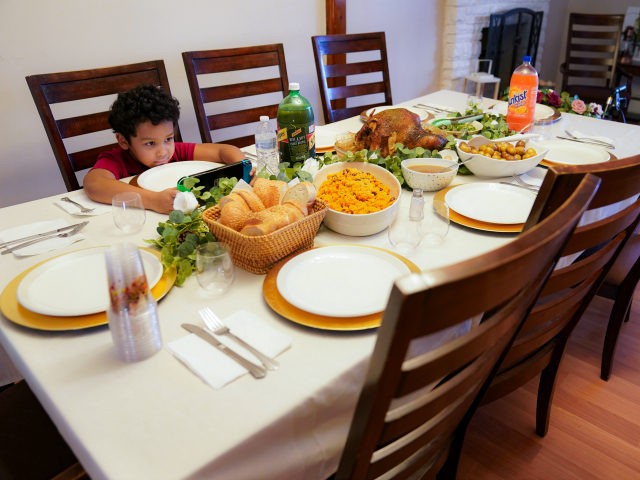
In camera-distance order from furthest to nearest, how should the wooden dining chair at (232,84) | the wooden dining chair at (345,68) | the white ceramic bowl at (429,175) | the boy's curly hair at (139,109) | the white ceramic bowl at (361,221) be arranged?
the wooden dining chair at (345,68), the wooden dining chair at (232,84), the boy's curly hair at (139,109), the white ceramic bowl at (429,175), the white ceramic bowl at (361,221)

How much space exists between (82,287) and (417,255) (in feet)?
2.06

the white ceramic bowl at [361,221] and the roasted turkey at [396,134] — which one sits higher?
the roasted turkey at [396,134]

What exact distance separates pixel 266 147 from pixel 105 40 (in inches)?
52.0

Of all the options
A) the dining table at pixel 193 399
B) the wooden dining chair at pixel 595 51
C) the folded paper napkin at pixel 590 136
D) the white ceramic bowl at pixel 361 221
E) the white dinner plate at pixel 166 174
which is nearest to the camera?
the dining table at pixel 193 399

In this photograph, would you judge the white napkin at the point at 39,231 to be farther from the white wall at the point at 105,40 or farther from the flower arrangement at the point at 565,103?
the flower arrangement at the point at 565,103

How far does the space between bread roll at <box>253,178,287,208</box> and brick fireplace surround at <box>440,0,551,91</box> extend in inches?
132

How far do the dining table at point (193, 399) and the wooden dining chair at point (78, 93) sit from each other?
0.77 m

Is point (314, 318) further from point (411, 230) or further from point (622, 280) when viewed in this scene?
point (622, 280)

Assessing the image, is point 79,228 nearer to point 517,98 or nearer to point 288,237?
point 288,237

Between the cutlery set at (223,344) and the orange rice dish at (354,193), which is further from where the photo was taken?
the orange rice dish at (354,193)

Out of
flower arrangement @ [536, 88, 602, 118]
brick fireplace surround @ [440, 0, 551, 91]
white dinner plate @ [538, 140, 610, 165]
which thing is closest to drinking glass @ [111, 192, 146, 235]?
white dinner plate @ [538, 140, 610, 165]

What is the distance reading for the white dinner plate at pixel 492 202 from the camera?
112 centimetres

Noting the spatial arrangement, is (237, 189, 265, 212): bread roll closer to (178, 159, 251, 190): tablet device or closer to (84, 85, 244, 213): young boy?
(178, 159, 251, 190): tablet device

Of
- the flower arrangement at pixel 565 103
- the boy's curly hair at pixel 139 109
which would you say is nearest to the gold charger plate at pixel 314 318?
the boy's curly hair at pixel 139 109
